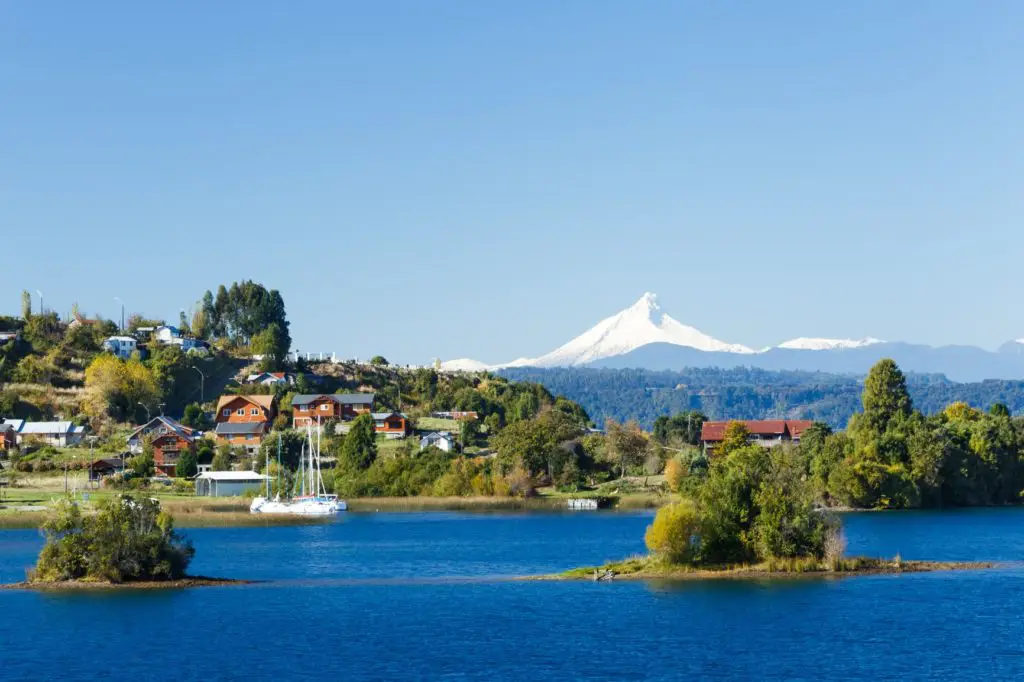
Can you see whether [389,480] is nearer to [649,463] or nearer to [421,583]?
[649,463]

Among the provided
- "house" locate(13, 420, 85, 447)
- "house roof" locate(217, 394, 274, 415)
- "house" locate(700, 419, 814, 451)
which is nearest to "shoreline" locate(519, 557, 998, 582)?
"house" locate(700, 419, 814, 451)

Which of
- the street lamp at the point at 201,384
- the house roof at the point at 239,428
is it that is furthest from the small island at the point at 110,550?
the street lamp at the point at 201,384

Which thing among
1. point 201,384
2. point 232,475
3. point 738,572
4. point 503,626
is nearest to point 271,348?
point 201,384

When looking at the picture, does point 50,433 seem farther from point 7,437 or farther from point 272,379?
point 272,379

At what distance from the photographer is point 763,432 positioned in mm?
126375

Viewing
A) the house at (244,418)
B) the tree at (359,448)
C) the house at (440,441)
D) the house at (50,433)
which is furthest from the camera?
the house at (244,418)

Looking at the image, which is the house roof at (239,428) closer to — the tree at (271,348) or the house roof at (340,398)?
the house roof at (340,398)

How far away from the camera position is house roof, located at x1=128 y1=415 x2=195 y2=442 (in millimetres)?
105938

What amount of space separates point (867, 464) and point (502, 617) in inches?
1970

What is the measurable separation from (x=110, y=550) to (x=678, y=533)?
21.2 meters

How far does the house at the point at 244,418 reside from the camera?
362 feet

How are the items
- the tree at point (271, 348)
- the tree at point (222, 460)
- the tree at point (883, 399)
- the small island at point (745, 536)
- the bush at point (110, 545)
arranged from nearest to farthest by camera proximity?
1. the bush at point (110, 545)
2. the small island at point (745, 536)
3. the tree at point (883, 399)
4. the tree at point (222, 460)
5. the tree at point (271, 348)

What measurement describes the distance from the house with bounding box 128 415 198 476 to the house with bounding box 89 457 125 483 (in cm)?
318

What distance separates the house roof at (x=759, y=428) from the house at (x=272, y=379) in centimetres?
3905
